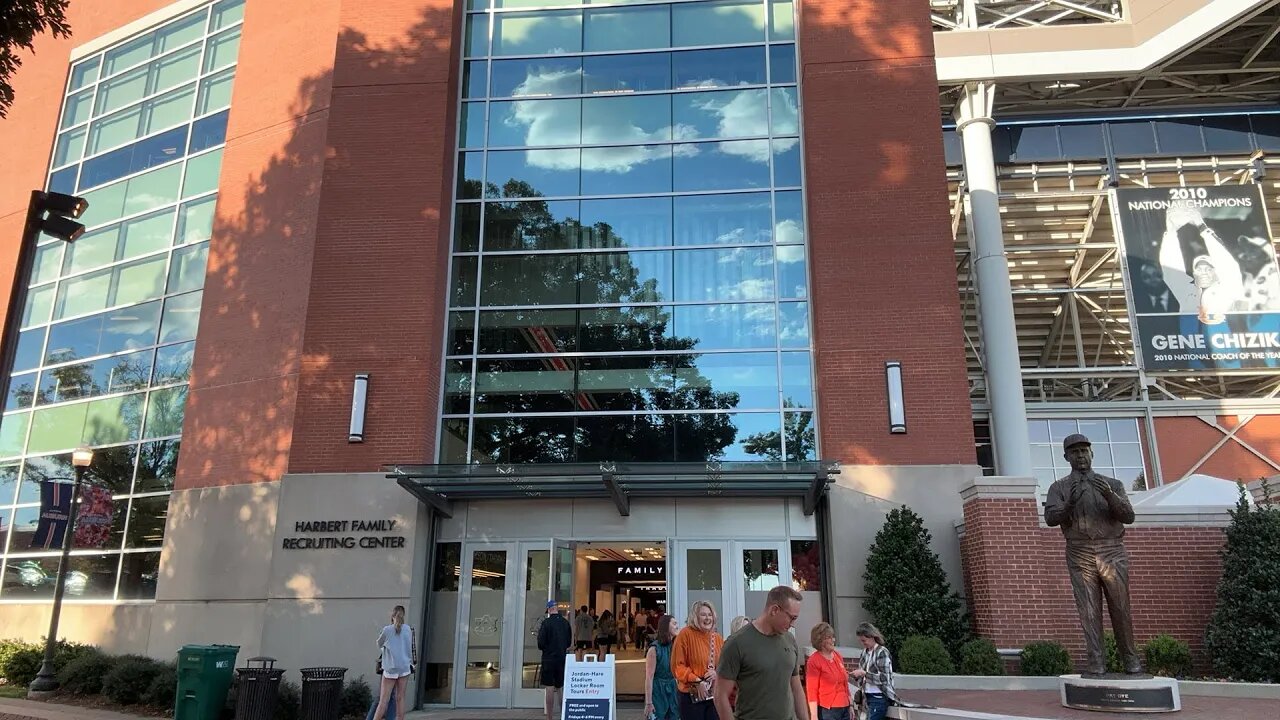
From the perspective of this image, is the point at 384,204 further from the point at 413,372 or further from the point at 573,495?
the point at 573,495

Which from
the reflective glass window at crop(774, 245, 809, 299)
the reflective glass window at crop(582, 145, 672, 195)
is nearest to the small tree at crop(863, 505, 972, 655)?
A: the reflective glass window at crop(774, 245, 809, 299)

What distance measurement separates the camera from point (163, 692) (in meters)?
15.4

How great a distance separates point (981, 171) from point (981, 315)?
12.7ft

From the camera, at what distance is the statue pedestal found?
9.30 metres

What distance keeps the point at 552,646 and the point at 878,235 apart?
9610mm

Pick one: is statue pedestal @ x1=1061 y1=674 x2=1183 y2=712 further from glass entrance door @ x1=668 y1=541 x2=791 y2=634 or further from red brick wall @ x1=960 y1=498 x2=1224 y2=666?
glass entrance door @ x1=668 y1=541 x2=791 y2=634

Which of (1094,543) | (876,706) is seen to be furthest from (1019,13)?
(876,706)

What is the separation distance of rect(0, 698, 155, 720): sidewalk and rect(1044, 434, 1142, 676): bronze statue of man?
14.2 meters

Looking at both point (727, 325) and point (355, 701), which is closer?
point (355, 701)

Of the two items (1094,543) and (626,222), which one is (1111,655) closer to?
(1094,543)

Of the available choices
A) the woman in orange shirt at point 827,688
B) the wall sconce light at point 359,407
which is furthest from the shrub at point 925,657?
the wall sconce light at point 359,407

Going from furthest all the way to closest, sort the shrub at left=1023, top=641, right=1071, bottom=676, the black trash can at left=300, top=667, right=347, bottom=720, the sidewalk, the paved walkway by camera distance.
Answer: the sidewalk → the black trash can at left=300, top=667, right=347, bottom=720 → the shrub at left=1023, top=641, right=1071, bottom=676 → the paved walkway

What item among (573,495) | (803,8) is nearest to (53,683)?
(573,495)

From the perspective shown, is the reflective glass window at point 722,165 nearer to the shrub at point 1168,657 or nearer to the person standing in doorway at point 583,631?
the person standing in doorway at point 583,631
